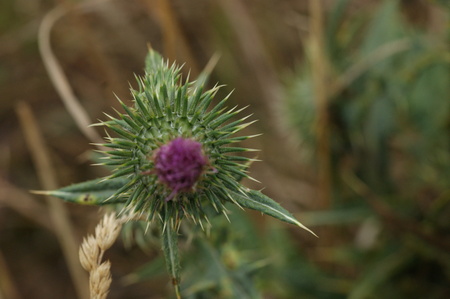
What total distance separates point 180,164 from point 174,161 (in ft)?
0.08

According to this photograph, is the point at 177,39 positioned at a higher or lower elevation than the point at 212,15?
lower

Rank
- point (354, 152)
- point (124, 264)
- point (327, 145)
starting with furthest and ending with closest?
point (124, 264), point (354, 152), point (327, 145)

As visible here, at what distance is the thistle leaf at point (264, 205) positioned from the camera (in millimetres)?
1633

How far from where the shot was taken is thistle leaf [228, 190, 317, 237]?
1633 mm

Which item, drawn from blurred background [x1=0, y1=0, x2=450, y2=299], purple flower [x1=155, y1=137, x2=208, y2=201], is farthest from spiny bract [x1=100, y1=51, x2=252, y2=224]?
blurred background [x1=0, y1=0, x2=450, y2=299]

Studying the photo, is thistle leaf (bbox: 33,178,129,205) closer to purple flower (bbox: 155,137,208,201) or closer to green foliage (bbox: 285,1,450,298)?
purple flower (bbox: 155,137,208,201)

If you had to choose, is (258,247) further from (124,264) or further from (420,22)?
(420,22)

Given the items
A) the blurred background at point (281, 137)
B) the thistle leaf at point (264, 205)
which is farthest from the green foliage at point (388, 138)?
the thistle leaf at point (264, 205)

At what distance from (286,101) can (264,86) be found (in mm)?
1106

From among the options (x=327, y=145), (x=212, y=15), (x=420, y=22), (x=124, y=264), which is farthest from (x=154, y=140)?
(x=420, y=22)

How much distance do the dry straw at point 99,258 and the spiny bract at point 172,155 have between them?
13cm

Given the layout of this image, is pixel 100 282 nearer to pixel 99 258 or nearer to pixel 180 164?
pixel 99 258

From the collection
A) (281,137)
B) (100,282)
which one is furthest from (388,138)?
(100,282)

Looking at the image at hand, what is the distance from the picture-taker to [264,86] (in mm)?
4707
